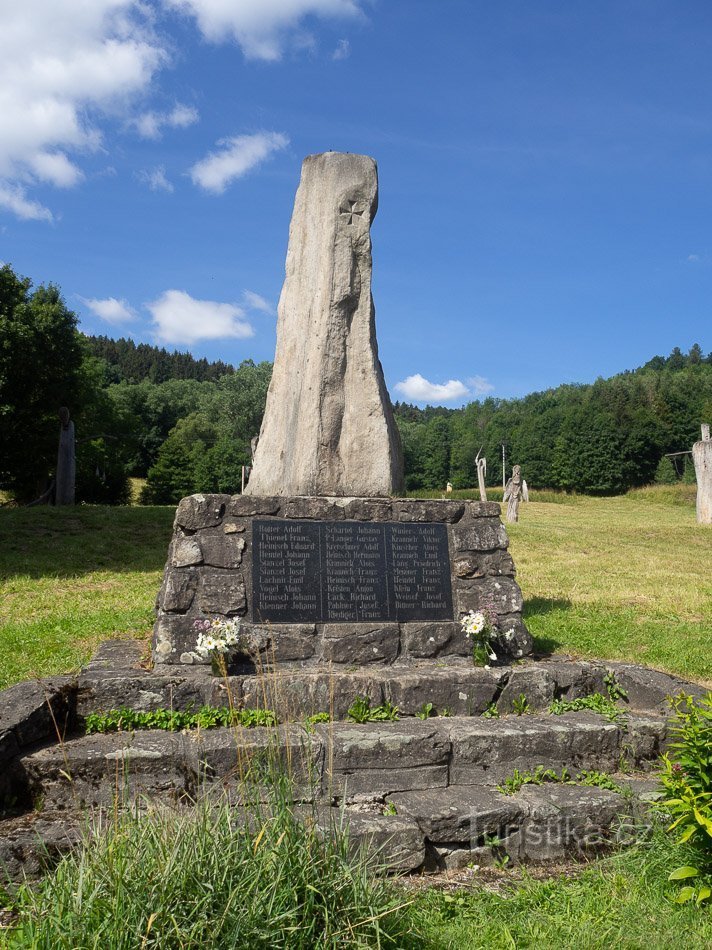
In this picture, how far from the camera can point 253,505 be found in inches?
238

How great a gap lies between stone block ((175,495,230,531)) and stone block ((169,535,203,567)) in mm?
106

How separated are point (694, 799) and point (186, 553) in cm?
380

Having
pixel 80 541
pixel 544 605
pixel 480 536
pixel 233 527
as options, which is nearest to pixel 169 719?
pixel 233 527

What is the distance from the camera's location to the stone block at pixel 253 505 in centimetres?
601

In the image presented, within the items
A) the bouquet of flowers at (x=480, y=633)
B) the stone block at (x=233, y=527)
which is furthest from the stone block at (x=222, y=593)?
the bouquet of flowers at (x=480, y=633)

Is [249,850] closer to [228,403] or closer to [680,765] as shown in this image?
[680,765]

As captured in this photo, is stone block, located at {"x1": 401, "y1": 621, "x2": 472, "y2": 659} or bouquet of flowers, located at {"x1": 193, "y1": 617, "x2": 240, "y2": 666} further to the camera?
stone block, located at {"x1": 401, "y1": 621, "x2": 472, "y2": 659}

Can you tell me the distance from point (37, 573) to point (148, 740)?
253 inches

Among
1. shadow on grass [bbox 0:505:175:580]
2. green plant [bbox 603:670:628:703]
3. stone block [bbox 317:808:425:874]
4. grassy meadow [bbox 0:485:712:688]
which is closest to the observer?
stone block [bbox 317:808:425:874]

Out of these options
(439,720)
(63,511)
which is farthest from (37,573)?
(439,720)

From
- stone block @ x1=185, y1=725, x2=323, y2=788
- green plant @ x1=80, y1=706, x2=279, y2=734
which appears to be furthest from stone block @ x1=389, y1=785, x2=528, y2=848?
green plant @ x1=80, y1=706, x2=279, y2=734

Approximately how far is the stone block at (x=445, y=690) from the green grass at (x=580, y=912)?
1444 mm

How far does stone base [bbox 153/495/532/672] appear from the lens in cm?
572

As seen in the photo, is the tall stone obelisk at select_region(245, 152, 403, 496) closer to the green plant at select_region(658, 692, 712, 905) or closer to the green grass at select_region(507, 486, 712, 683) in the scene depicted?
the green grass at select_region(507, 486, 712, 683)
